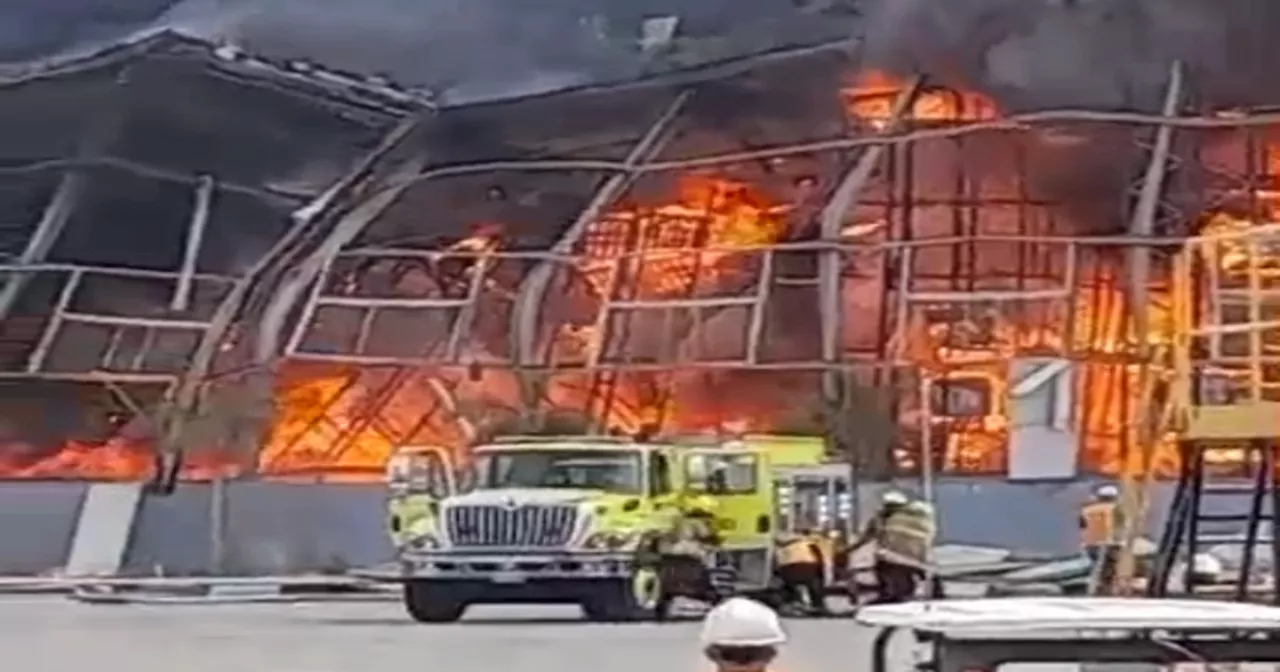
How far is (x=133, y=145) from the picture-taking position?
108ft

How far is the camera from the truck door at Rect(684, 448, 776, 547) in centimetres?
2345

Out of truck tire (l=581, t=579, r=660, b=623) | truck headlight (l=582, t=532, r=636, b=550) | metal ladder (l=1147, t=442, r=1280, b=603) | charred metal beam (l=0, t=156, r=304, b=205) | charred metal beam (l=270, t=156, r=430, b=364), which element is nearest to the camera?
metal ladder (l=1147, t=442, r=1280, b=603)

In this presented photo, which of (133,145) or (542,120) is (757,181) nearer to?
(542,120)

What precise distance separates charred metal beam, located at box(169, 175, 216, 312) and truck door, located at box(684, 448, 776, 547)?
1015 centimetres

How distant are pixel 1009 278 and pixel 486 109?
6.25m

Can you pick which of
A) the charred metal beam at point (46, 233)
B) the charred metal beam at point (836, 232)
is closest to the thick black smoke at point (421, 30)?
the charred metal beam at point (46, 233)

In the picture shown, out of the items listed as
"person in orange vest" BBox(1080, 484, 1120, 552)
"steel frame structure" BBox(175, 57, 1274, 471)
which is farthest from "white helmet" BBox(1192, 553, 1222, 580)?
"steel frame structure" BBox(175, 57, 1274, 471)

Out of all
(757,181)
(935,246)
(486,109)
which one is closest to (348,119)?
(486,109)

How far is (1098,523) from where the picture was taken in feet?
80.1

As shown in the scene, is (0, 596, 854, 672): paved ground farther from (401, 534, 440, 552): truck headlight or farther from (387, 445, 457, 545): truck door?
(387, 445, 457, 545): truck door

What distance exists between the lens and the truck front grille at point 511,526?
877 inches

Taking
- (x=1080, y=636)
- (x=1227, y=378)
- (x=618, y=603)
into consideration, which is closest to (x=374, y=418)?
(x=618, y=603)

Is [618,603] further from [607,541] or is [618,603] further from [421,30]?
[421,30]

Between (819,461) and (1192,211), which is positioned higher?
(1192,211)
